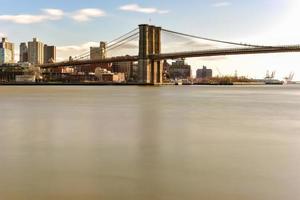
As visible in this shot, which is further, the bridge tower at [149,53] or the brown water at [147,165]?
the bridge tower at [149,53]

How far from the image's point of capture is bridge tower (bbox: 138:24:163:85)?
241 feet

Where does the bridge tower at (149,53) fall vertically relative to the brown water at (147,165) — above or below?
above

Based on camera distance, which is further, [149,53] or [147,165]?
[149,53]

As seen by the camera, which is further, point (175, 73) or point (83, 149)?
point (175, 73)

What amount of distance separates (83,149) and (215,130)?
4.51m

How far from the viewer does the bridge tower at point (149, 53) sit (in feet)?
241

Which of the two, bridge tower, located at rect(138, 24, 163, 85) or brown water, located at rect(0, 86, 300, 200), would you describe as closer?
brown water, located at rect(0, 86, 300, 200)

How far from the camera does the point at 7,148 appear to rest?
8211mm

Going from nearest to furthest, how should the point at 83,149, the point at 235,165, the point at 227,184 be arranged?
1. the point at 227,184
2. the point at 235,165
3. the point at 83,149

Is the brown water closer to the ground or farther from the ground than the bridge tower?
closer to the ground

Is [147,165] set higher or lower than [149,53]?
lower

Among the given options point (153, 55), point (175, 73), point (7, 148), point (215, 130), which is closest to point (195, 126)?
point (215, 130)

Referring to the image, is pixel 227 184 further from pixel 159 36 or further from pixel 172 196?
pixel 159 36

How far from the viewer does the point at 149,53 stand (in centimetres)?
7531
